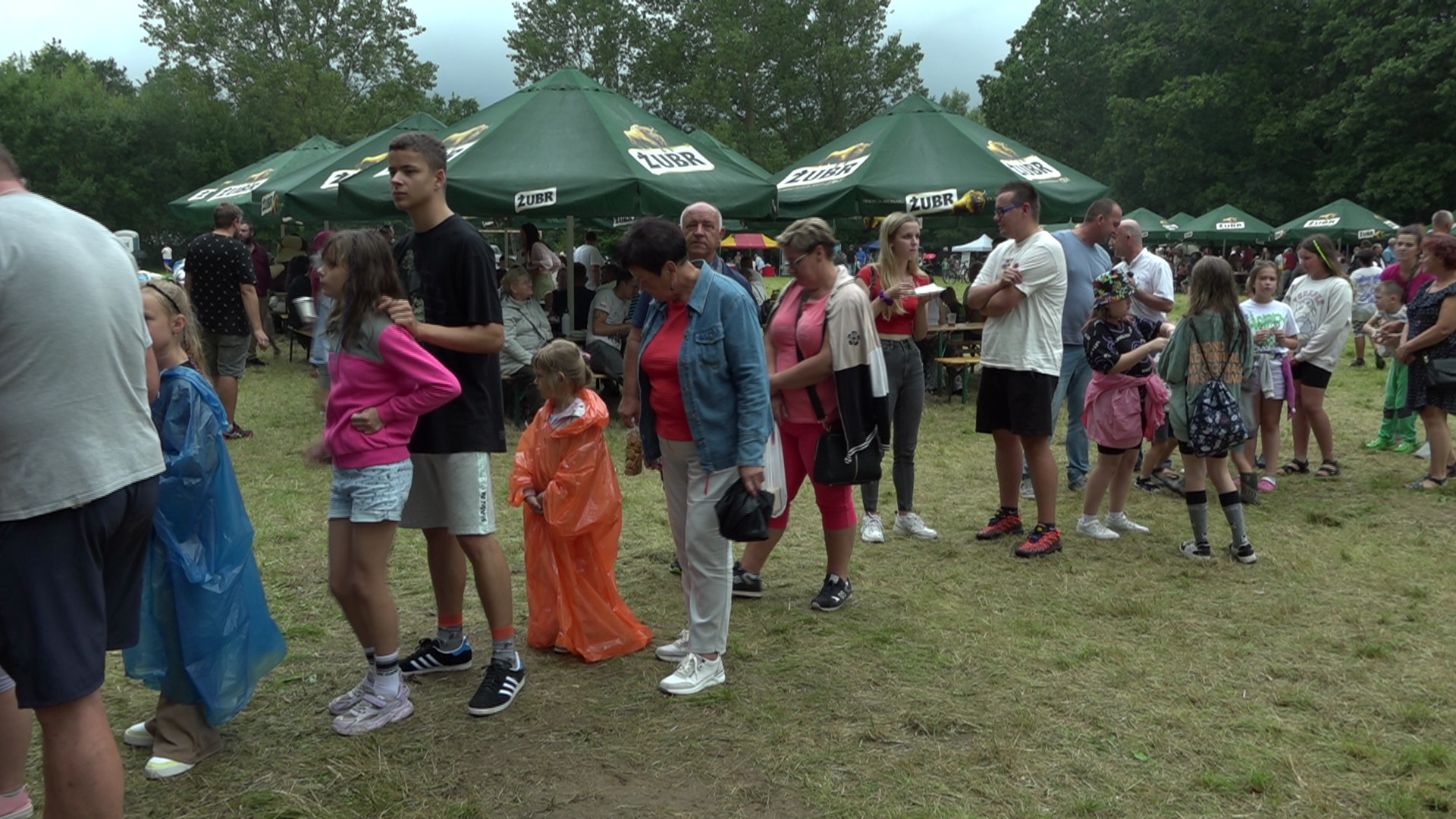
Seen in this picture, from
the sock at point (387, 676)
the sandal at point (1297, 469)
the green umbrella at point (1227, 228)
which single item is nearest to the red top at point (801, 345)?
the sock at point (387, 676)

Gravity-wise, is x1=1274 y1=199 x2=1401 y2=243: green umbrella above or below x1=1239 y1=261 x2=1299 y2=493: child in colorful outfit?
above

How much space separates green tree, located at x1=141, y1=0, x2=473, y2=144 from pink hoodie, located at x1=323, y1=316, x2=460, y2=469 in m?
37.4

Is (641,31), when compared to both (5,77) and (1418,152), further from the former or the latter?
(1418,152)

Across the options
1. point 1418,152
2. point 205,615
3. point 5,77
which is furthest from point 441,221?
point 5,77

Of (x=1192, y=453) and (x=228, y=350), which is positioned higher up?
(x=228, y=350)

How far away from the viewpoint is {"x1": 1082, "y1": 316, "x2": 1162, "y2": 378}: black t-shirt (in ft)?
18.9

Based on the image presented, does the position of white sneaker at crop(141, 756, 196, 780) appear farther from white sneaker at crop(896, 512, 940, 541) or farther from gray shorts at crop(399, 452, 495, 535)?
white sneaker at crop(896, 512, 940, 541)

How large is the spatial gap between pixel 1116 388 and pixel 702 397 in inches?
119

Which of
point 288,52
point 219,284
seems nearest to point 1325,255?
point 219,284

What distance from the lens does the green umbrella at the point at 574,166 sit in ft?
28.9

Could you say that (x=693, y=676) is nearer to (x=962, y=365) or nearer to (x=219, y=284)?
(x=219, y=284)

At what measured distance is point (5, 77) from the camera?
4162 cm

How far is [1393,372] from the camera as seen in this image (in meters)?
8.34

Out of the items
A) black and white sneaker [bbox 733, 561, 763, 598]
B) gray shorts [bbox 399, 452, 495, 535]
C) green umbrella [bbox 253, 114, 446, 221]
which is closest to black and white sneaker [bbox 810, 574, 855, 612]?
black and white sneaker [bbox 733, 561, 763, 598]
